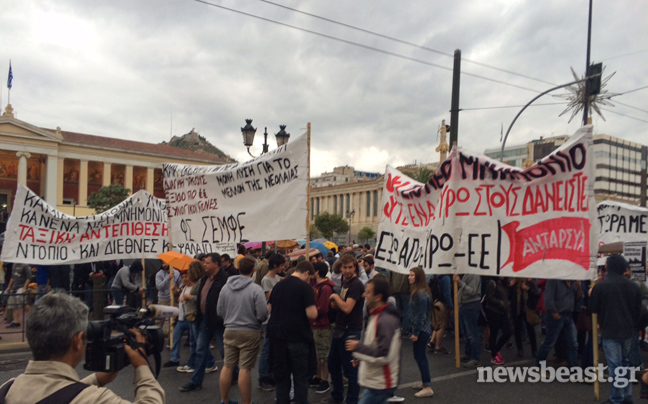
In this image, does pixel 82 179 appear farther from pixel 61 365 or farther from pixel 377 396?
pixel 61 365

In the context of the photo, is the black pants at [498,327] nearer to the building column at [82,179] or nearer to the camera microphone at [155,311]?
the camera microphone at [155,311]

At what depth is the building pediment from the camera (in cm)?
5450

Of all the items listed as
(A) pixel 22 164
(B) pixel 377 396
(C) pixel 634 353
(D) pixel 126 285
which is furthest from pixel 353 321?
(A) pixel 22 164

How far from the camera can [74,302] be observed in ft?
7.29

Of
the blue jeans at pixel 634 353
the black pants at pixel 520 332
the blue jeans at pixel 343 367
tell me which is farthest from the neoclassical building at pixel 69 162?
the blue jeans at pixel 634 353

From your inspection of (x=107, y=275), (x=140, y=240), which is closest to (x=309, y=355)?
(x=140, y=240)

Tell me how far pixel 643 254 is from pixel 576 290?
9.27 ft

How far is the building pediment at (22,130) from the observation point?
54.5 m

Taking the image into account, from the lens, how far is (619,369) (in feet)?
18.4

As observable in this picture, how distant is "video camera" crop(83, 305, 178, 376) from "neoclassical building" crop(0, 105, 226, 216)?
190ft

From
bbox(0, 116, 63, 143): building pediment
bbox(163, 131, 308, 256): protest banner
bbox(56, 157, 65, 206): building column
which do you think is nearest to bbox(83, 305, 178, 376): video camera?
Answer: bbox(163, 131, 308, 256): protest banner

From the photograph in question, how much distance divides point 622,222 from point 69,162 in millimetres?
63129

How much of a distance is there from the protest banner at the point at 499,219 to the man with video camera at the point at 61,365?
5.10 m

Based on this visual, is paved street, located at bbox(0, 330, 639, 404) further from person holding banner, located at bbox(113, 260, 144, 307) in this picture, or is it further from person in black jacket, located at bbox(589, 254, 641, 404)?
person holding banner, located at bbox(113, 260, 144, 307)
